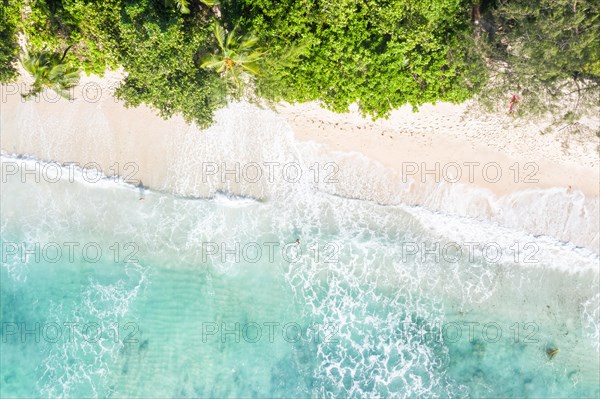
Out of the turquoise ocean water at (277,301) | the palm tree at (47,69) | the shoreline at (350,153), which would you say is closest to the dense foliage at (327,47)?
the palm tree at (47,69)

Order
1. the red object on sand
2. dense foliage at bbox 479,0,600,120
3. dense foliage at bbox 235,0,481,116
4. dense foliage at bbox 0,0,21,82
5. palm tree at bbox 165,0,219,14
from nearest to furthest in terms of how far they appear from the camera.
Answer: dense foliage at bbox 479,0,600,120, dense foliage at bbox 235,0,481,116, palm tree at bbox 165,0,219,14, dense foliage at bbox 0,0,21,82, the red object on sand

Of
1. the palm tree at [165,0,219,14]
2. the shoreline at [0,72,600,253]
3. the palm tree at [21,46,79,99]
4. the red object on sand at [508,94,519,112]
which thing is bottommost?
the shoreline at [0,72,600,253]

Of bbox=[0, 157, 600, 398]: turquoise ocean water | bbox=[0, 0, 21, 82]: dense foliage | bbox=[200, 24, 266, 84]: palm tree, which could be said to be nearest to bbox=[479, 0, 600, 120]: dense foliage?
bbox=[0, 157, 600, 398]: turquoise ocean water

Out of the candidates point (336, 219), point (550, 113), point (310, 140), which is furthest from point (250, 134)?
point (550, 113)

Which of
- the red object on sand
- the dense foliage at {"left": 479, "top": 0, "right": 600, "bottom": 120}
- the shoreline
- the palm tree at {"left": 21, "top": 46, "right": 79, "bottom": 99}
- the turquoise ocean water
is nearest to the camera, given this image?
the dense foliage at {"left": 479, "top": 0, "right": 600, "bottom": 120}

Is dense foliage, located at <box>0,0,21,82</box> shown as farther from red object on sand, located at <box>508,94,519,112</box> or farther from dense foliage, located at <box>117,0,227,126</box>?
red object on sand, located at <box>508,94,519,112</box>

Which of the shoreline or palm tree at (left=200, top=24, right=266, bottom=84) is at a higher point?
palm tree at (left=200, top=24, right=266, bottom=84)

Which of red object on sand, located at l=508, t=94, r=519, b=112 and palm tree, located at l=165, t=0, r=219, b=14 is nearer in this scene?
palm tree, located at l=165, t=0, r=219, b=14

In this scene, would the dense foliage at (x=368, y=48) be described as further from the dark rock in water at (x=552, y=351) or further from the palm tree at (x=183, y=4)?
the dark rock in water at (x=552, y=351)
